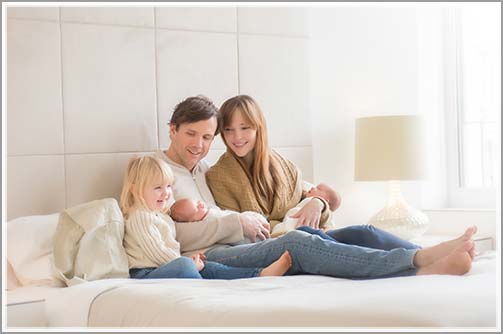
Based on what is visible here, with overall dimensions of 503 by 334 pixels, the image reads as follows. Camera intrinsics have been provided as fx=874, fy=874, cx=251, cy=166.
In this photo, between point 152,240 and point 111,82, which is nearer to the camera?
point 152,240

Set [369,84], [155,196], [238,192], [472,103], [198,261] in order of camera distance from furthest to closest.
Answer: [472,103] → [369,84] → [238,192] → [155,196] → [198,261]

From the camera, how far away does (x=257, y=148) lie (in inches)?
132

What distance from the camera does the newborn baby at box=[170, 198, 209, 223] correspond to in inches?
119

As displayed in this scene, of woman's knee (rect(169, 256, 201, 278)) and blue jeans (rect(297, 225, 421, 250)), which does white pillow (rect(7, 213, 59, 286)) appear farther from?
blue jeans (rect(297, 225, 421, 250))

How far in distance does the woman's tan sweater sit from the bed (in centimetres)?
65

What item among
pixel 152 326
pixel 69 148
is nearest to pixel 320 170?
pixel 69 148

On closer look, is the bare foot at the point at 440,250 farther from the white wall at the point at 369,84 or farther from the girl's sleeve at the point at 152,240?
the white wall at the point at 369,84

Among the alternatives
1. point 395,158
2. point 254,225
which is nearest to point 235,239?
point 254,225

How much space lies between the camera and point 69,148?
3234mm

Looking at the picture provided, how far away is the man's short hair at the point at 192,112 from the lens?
3.18m

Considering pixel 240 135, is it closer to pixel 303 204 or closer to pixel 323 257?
pixel 303 204

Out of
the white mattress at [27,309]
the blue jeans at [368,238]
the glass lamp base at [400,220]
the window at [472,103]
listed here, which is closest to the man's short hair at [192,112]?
the blue jeans at [368,238]

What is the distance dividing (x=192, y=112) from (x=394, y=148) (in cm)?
111

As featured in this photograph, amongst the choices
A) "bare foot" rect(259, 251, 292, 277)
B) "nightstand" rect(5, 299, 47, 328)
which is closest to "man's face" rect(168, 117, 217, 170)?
"bare foot" rect(259, 251, 292, 277)
